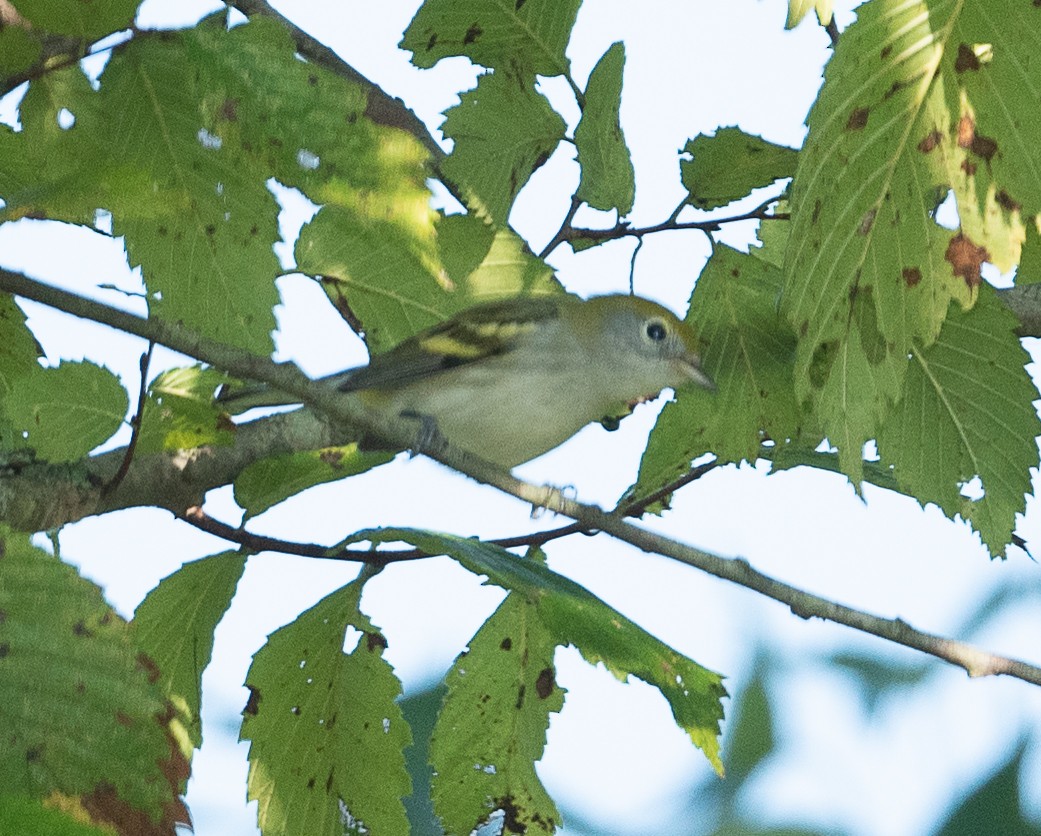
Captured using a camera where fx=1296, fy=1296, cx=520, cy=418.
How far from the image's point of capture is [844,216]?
1424mm

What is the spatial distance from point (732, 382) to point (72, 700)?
139cm

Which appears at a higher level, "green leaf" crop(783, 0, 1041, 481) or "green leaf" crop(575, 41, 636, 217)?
"green leaf" crop(575, 41, 636, 217)

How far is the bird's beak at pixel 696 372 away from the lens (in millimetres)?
2197

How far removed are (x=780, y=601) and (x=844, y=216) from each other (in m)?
0.47

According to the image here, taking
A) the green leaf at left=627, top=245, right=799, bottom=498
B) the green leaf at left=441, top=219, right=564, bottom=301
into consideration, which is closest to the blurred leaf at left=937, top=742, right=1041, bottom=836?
the green leaf at left=627, top=245, right=799, bottom=498

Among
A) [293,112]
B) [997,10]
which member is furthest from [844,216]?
[293,112]

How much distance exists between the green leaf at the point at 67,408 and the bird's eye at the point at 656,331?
1.90 meters

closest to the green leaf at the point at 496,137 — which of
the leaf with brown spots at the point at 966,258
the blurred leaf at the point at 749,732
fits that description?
the leaf with brown spots at the point at 966,258

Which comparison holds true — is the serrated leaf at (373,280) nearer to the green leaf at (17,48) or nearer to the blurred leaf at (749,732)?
the green leaf at (17,48)

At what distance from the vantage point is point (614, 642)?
56.6 inches

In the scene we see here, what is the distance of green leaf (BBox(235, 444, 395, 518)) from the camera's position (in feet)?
6.92

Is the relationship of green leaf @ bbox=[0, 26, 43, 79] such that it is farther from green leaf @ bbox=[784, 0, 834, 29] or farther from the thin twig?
green leaf @ bbox=[784, 0, 834, 29]

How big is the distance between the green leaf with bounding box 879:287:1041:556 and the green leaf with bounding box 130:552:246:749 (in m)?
1.01

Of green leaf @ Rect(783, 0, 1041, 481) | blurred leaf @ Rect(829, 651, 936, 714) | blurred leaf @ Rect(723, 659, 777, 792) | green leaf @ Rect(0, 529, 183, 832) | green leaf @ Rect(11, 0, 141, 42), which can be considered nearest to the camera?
green leaf @ Rect(0, 529, 183, 832)
